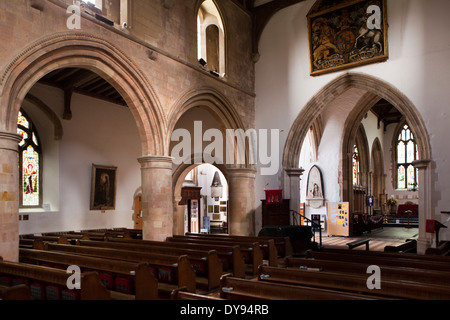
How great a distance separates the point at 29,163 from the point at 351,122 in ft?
37.5

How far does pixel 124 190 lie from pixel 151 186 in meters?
4.19

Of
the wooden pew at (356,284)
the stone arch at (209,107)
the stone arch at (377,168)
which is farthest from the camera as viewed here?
the stone arch at (377,168)

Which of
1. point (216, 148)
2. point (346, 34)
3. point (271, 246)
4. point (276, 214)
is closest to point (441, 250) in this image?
point (271, 246)

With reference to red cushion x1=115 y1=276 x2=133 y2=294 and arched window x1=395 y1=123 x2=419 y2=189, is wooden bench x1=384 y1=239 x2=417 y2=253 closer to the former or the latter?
red cushion x1=115 y1=276 x2=133 y2=294

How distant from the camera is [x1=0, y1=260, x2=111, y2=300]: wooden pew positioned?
10.7ft

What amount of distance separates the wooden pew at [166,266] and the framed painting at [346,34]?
25.9 ft

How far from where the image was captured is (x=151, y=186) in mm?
8109

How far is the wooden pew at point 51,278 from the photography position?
128 inches

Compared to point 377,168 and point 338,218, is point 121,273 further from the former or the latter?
point 377,168

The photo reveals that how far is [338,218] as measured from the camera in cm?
1457

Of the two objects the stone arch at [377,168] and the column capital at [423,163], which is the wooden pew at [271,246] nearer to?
the column capital at [423,163]

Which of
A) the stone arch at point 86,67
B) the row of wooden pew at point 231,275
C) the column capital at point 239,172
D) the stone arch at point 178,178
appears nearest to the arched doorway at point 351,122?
the column capital at point 239,172

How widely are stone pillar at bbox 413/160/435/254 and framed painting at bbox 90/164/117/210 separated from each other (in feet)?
27.6
